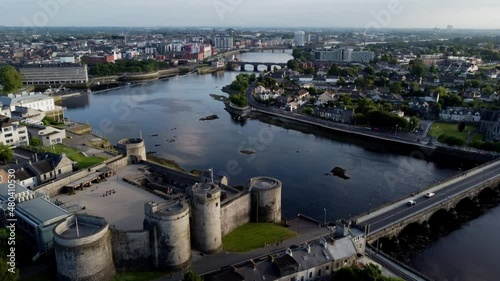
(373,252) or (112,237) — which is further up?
(112,237)

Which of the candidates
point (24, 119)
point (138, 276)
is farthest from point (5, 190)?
point (24, 119)

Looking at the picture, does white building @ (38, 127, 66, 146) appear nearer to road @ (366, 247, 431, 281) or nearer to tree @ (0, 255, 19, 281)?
tree @ (0, 255, 19, 281)

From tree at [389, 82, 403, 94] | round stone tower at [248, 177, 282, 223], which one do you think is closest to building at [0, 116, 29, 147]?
round stone tower at [248, 177, 282, 223]

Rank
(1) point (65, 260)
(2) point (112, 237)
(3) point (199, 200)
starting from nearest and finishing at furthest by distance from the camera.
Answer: (1) point (65, 260) < (2) point (112, 237) < (3) point (199, 200)

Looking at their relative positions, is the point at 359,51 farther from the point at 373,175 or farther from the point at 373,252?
the point at 373,252

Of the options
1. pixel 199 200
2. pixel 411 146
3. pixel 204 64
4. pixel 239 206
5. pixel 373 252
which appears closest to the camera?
pixel 199 200

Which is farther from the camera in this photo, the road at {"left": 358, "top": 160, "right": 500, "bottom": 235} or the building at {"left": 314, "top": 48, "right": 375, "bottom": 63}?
the building at {"left": 314, "top": 48, "right": 375, "bottom": 63}

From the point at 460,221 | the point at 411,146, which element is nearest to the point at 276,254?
the point at 460,221
